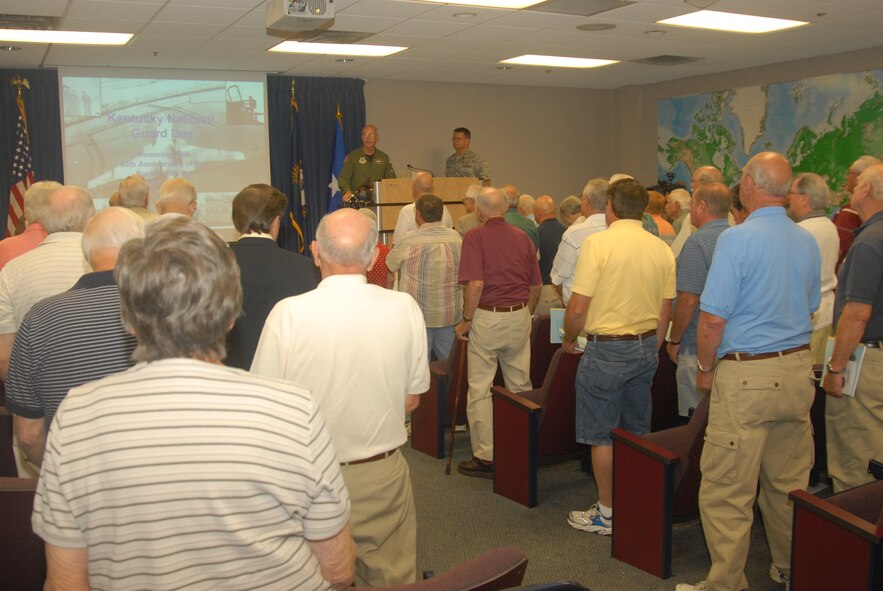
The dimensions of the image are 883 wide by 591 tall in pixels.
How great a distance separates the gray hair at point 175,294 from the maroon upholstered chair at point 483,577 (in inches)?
24.9

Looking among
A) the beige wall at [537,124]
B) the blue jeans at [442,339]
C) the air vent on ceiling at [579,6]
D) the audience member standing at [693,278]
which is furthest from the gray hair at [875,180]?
the beige wall at [537,124]

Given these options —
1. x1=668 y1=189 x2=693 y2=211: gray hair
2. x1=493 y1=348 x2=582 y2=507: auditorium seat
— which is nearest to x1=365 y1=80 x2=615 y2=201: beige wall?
x1=668 y1=189 x2=693 y2=211: gray hair

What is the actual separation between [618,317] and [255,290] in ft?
5.42

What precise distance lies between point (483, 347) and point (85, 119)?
6.68 meters

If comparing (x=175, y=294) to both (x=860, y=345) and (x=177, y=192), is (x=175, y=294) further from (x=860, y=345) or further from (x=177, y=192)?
(x=177, y=192)

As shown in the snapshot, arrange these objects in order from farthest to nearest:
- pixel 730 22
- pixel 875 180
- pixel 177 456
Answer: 1. pixel 730 22
2. pixel 875 180
3. pixel 177 456

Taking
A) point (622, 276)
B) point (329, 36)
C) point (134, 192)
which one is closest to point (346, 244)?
point (622, 276)

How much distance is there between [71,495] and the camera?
1398 mm

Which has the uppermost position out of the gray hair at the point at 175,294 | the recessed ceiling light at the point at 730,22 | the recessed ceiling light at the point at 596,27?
the recessed ceiling light at the point at 730,22

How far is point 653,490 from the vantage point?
10.8 ft

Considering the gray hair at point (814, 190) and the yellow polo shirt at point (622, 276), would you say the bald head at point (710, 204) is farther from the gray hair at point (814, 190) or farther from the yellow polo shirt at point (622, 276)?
the yellow polo shirt at point (622, 276)

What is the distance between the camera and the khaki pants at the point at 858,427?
3.57 meters

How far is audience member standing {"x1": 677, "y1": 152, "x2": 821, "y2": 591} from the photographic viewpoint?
9.57 feet

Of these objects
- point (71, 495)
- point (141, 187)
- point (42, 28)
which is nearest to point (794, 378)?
point (71, 495)
